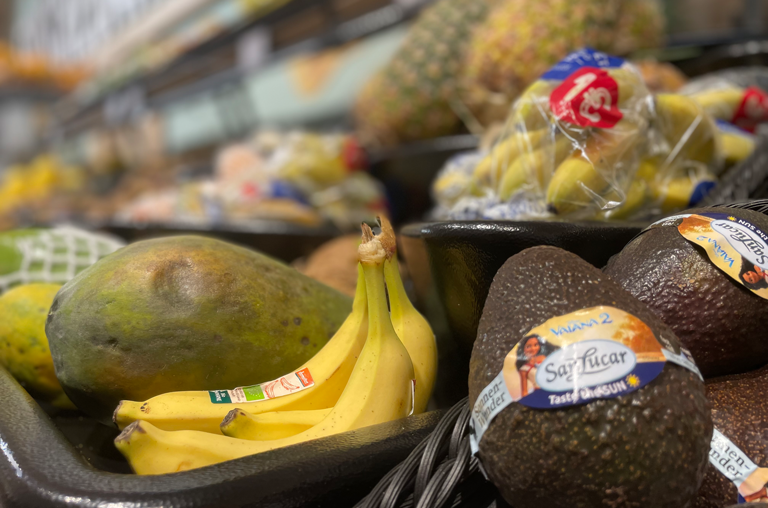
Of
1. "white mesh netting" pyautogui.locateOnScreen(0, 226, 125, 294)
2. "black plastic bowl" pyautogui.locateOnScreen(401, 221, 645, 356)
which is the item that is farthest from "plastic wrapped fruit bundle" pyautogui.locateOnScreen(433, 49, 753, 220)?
"white mesh netting" pyautogui.locateOnScreen(0, 226, 125, 294)

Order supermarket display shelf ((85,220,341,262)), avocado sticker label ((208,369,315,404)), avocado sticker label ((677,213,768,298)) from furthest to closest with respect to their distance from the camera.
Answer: supermarket display shelf ((85,220,341,262)), avocado sticker label ((208,369,315,404)), avocado sticker label ((677,213,768,298))

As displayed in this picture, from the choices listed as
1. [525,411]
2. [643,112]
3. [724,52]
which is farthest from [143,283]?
[724,52]

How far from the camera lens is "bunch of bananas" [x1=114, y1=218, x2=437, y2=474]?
1.62ft

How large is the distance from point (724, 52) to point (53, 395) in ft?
4.98

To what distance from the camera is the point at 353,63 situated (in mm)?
2205

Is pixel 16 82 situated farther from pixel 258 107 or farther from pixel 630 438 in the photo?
pixel 630 438

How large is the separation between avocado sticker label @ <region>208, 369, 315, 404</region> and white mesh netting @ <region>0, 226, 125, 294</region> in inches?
19.2

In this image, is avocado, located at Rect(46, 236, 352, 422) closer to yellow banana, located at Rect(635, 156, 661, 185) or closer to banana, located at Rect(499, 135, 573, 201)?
banana, located at Rect(499, 135, 573, 201)

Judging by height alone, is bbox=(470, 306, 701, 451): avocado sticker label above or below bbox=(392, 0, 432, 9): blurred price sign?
Result: below

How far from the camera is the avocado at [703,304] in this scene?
0.46 m

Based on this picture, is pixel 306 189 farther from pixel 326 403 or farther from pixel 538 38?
pixel 326 403

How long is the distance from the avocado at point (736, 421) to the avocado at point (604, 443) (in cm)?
6

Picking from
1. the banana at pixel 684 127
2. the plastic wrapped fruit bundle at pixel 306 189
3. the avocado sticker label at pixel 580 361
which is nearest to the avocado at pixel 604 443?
the avocado sticker label at pixel 580 361

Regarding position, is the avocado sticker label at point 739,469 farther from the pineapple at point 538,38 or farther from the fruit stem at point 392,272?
the pineapple at point 538,38
